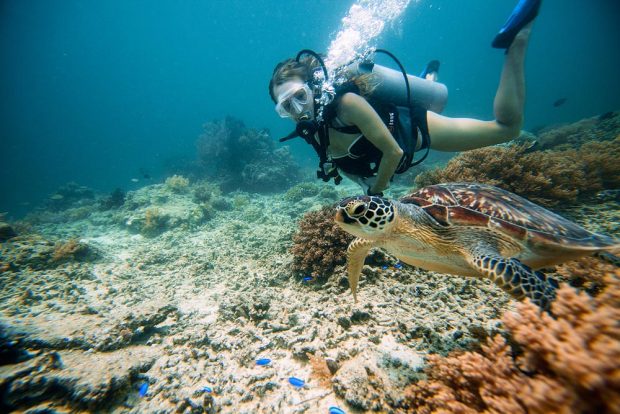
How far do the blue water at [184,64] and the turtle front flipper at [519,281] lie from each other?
70.6 metres

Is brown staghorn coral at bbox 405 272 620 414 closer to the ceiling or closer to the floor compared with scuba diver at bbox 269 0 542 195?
closer to the floor

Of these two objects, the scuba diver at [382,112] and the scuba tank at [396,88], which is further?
the scuba tank at [396,88]

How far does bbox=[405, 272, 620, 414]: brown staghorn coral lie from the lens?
0.99 m

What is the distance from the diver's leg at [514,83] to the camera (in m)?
3.15

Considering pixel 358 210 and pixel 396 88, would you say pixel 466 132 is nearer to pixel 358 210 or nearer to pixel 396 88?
pixel 396 88

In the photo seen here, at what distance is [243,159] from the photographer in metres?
14.3

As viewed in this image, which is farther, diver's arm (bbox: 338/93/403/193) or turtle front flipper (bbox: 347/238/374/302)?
diver's arm (bbox: 338/93/403/193)

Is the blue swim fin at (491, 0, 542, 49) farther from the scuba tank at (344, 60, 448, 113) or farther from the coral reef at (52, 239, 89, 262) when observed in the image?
the coral reef at (52, 239, 89, 262)

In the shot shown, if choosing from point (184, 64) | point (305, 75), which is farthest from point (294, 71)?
point (184, 64)

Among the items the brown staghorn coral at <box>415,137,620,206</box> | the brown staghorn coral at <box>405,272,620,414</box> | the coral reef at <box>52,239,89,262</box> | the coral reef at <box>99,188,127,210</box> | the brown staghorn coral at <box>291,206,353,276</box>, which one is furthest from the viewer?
the coral reef at <box>99,188,127,210</box>

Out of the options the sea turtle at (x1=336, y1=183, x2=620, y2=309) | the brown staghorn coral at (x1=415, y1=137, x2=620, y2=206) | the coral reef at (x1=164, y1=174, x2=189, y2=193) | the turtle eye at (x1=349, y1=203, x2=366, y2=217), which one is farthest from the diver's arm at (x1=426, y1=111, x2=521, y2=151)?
the coral reef at (x1=164, y1=174, x2=189, y2=193)

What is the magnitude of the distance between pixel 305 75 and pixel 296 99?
565 mm

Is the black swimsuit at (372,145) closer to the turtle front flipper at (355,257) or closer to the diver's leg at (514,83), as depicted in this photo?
the diver's leg at (514,83)

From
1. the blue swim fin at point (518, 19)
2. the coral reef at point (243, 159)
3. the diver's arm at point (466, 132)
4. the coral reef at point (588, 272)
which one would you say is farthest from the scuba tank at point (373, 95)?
the coral reef at point (243, 159)
